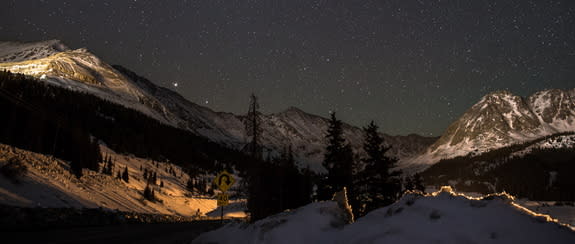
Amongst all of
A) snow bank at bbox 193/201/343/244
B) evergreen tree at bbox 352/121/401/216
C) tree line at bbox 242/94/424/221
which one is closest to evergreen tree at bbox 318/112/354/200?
tree line at bbox 242/94/424/221

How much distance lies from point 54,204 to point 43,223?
23.9ft

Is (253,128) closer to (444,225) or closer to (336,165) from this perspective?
(336,165)

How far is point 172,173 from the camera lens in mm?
139250

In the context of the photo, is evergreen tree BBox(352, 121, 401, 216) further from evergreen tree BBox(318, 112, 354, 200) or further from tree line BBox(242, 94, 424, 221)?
evergreen tree BBox(318, 112, 354, 200)

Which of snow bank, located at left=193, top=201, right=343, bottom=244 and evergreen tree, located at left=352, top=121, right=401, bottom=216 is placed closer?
snow bank, located at left=193, top=201, right=343, bottom=244

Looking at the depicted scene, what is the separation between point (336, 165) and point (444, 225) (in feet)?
96.7

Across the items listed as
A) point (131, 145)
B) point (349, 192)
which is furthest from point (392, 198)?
point (131, 145)

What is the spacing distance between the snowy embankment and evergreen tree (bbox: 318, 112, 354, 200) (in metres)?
26.6

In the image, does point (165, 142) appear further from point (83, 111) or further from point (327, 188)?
point (327, 188)

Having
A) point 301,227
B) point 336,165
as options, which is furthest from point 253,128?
point 301,227

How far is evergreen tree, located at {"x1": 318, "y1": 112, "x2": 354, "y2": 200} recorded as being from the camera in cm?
3388

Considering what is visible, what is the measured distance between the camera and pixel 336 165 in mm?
34188

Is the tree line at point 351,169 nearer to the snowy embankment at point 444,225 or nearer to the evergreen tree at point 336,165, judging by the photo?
the evergreen tree at point 336,165

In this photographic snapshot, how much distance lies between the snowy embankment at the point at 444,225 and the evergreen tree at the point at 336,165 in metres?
26.6
